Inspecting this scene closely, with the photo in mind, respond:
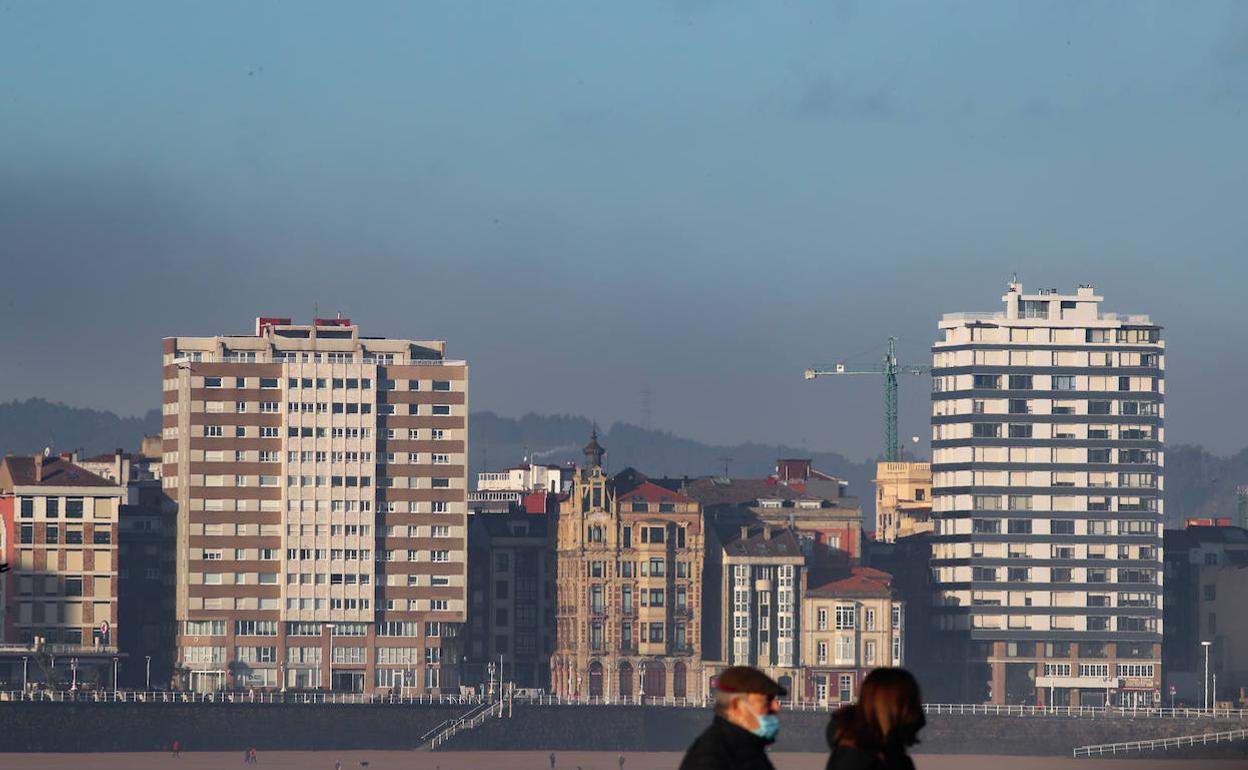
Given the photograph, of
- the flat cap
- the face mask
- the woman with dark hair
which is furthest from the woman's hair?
the flat cap

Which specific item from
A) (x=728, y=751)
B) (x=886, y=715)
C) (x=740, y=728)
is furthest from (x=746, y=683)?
(x=886, y=715)

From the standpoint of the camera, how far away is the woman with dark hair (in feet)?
61.2

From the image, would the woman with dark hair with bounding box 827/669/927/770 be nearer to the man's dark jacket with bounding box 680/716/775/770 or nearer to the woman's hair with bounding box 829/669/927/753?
the woman's hair with bounding box 829/669/927/753

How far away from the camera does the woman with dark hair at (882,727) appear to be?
18.7 metres

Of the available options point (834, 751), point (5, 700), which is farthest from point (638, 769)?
point (834, 751)

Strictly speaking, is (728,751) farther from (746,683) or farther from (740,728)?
(746,683)

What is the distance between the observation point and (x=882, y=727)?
61.7 feet

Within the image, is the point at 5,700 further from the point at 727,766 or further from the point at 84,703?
the point at 727,766

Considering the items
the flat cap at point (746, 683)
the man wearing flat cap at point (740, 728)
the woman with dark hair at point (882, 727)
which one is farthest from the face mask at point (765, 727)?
the woman with dark hair at point (882, 727)

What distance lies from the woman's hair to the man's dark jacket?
2.04 ft

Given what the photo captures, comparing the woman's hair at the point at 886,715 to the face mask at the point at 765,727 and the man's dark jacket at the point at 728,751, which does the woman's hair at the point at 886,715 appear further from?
the man's dark jacket at the point at 728,751

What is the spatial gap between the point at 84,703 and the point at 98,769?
16.0m

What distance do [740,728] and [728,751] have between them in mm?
194

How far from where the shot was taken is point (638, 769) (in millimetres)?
199875
